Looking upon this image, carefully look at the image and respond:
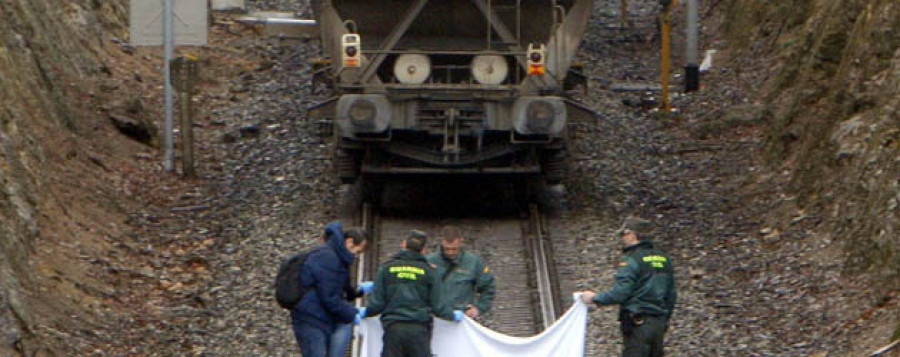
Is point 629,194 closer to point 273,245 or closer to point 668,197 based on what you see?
point 668,197

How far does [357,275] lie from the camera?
1666 centimetres

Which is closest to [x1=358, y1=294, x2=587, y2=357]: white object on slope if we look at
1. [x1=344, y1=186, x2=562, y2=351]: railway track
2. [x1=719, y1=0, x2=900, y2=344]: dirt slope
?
[x1=344, y1=186, x2=562, y2=351]: railway track

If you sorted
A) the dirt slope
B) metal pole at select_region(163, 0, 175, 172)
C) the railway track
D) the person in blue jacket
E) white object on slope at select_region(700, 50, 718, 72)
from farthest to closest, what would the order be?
white object on slope at select_region(700, 50, 718, 72)
metal pole at select_region(163, 0, 175, 172)
the railway track
the dirt slope
the person in blue jacket

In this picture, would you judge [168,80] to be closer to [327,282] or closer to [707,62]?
[707,62]

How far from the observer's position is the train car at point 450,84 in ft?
62.1

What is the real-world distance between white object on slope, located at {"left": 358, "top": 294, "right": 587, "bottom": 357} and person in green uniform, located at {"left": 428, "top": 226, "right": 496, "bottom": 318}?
0.12 metres

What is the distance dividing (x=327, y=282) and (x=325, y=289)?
Result: 52 millimetres

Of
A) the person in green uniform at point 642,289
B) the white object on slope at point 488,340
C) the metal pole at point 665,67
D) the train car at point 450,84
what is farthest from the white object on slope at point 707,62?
the person in green uniform at point 642,289

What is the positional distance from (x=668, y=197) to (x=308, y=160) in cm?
457

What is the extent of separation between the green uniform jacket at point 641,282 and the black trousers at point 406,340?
1221 mm

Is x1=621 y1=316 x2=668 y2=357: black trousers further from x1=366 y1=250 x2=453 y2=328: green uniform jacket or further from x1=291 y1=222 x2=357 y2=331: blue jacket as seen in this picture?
→ x1=291 y1=222 x2=357 y2=331: blue jacket

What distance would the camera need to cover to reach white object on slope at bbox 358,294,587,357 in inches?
488

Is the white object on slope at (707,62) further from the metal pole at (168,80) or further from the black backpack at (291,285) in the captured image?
the black backpack at (291,285)

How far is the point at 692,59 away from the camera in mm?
26625
